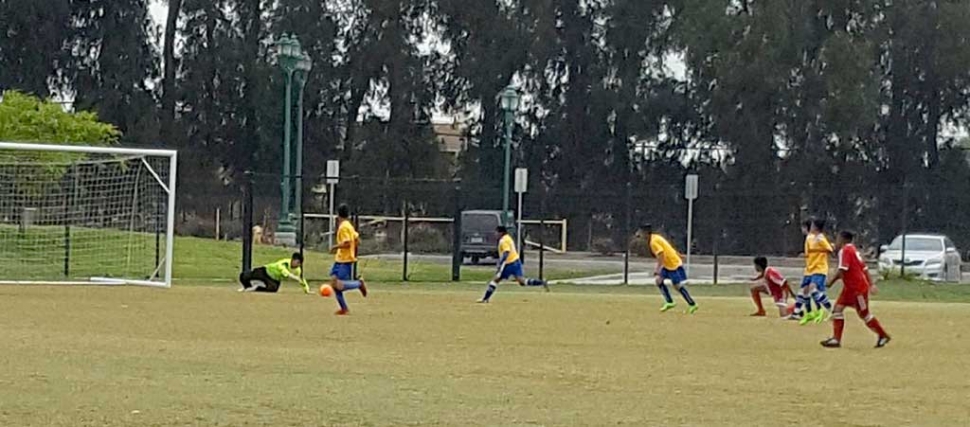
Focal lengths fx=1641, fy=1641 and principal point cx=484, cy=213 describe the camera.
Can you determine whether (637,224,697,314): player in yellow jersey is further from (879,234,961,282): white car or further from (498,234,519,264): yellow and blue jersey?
(879,234,961,282): white car

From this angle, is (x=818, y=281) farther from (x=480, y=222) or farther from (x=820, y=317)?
(x=480, y=222)

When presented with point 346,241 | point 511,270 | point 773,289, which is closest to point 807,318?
point 773,289

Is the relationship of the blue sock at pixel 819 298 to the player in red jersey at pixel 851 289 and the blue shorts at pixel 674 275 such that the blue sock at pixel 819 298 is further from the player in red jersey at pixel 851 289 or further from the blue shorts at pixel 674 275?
the player in red jersey at pixel 851 289

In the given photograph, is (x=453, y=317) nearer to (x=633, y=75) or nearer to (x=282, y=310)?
(x=282, y=310)

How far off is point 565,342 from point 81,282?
14.7m

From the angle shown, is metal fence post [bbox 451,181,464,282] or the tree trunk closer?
metal fence post [bbox 451,181,464,282]

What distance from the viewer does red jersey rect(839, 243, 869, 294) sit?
17625 mm

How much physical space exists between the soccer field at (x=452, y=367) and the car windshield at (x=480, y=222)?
872 inches

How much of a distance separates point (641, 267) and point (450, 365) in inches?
1264

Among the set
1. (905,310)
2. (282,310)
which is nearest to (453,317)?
(282,310)

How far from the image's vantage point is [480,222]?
46812mm

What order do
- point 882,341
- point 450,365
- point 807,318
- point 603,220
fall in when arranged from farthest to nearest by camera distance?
point 603,220
point 807,318
point 882,341
point 450,365

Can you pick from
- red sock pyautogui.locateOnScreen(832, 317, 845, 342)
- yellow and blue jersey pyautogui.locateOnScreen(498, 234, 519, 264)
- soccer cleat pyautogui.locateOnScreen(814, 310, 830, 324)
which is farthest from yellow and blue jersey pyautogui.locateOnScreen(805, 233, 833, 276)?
yellow and blue jersey pyautogui.locateOnScreen(498, 234, 519, 264)

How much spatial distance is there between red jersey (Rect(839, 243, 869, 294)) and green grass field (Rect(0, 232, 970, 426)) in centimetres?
68
